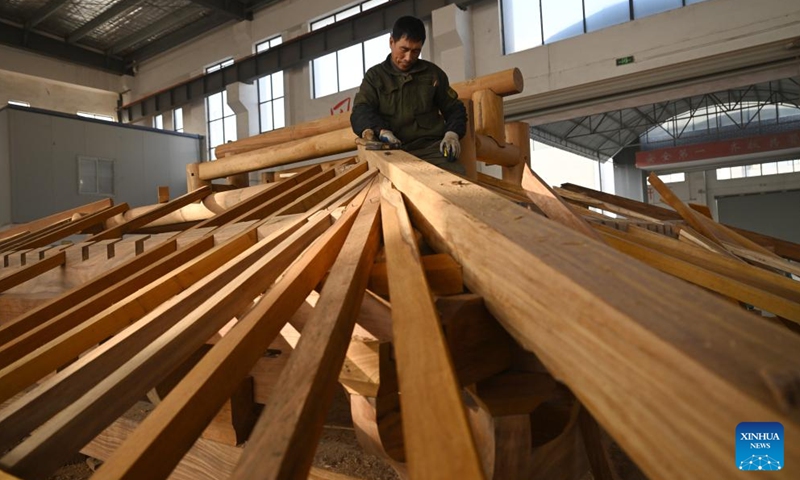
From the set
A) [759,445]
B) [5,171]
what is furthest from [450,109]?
[5,171]

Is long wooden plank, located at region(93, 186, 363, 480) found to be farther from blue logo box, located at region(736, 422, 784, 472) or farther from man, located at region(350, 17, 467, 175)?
man, located at region(350, 17, 467, 175)

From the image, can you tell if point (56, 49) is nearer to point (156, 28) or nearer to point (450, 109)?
point (156, 28)

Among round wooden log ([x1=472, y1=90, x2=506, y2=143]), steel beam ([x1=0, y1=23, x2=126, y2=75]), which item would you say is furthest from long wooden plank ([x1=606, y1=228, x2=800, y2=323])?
steel beam ([x1=0, y1=23, x2=126, y2=75])

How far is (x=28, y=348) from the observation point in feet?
4.35

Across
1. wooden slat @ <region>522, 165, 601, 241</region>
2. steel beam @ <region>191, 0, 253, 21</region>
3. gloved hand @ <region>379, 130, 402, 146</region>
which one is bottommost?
wooden slat @ <region>522, 165, 601, 241</region>

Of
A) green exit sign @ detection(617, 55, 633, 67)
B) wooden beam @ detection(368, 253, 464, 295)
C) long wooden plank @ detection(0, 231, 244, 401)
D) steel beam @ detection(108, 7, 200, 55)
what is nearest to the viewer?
long wooden plank @ detection(0, 231, 244, 401)

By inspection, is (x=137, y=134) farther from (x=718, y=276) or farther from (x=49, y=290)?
(x=718, y=276)

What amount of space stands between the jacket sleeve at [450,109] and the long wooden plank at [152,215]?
2458mm

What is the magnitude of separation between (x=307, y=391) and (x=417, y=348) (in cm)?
19

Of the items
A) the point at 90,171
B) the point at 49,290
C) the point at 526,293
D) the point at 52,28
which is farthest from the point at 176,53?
the point at 526,293

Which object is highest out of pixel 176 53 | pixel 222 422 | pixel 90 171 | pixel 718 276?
pixel 176 53

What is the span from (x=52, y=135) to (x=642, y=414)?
1423 cm

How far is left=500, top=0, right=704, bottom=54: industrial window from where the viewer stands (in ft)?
28.8

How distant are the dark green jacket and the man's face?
0.04m
